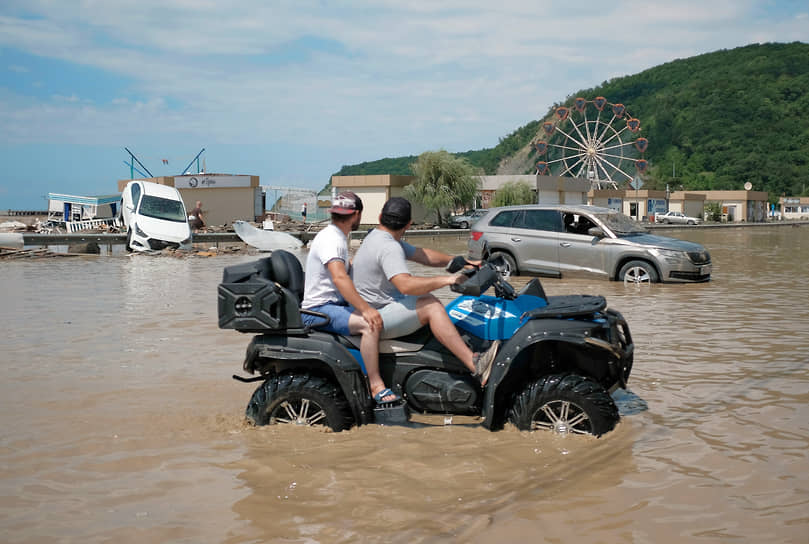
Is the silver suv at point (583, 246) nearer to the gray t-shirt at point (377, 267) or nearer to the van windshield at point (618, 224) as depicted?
the van windshield at point (618, 224)

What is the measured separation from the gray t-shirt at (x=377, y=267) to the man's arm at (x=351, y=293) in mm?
162

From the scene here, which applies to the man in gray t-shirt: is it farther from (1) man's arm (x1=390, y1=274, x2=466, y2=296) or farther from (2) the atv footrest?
(2) the atv footrest

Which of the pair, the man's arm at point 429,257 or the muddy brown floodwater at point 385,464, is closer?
the muddy brown floodwater at point 385,464

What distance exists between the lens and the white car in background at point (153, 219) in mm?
25312

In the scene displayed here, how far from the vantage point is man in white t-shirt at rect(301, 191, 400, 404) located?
4996 millimetres

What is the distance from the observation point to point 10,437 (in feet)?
17.6

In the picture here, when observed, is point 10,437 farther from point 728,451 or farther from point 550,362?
point 728,451

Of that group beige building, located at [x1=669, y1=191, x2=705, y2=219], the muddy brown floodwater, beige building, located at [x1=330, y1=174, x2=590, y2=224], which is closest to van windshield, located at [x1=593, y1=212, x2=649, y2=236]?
the muddy brown floodwater

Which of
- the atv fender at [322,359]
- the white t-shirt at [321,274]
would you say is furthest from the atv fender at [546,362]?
the white t-shirt at [321,274]

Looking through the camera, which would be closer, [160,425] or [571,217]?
[160,425]

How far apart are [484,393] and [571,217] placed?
10.8 metres

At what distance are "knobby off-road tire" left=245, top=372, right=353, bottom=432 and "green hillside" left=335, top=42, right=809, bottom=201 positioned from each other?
12742cm

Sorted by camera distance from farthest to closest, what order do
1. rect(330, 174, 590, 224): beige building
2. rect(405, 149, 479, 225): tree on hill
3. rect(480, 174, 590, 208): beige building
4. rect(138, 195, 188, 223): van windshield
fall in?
rect(480, 174, 590, 208): beige building < rect(405, 149, 479, 225): tree on hill < rect(330, 174, 590, 224): beige building < rect(138, 195, 188, 223): van windshield

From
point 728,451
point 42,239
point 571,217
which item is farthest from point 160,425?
point 42,239
